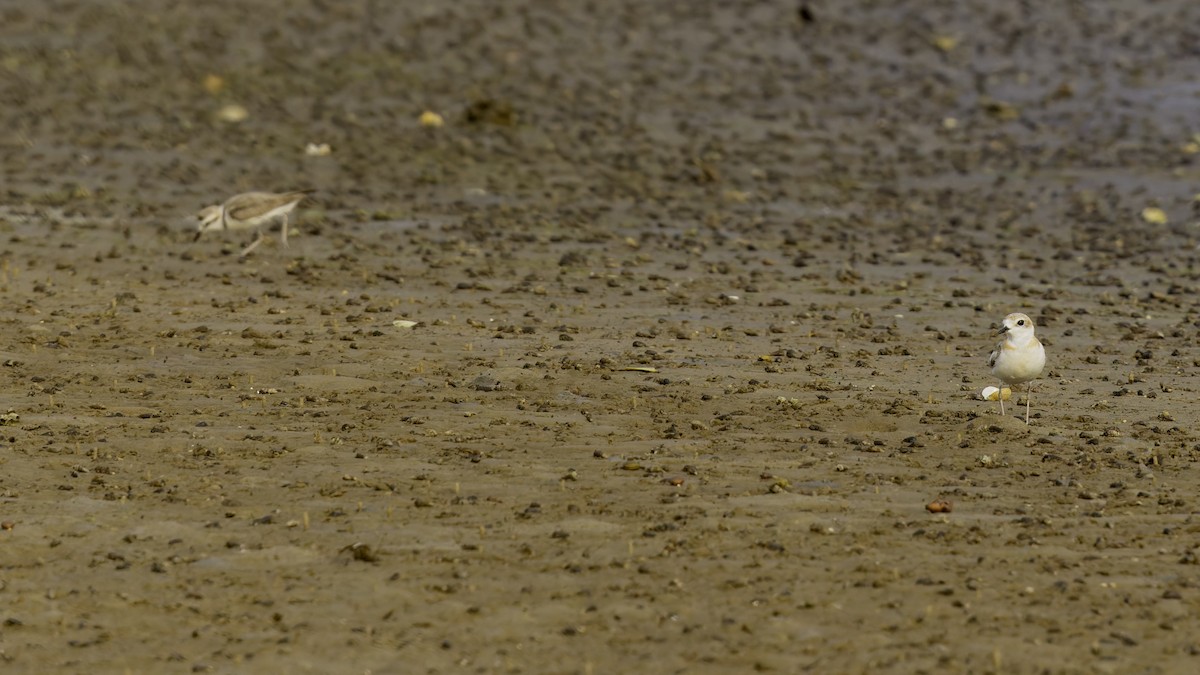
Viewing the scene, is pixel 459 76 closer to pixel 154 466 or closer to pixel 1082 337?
pixel 1082 337

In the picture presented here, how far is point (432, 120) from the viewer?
21.0 meters

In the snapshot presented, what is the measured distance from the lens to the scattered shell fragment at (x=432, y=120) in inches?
824

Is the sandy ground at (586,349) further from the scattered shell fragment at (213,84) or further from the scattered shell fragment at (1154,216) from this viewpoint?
the scattered shell fragment at (213,84)

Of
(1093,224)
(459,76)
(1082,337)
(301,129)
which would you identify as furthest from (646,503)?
(459,76)

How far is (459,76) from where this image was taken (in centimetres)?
2309

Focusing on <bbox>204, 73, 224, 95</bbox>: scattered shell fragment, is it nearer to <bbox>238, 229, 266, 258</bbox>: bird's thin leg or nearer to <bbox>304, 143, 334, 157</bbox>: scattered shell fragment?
<bbox>304, 143, 334, 157</bbox>: scattered shell fragment

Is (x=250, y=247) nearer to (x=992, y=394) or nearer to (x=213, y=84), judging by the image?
(x=992, y=394)

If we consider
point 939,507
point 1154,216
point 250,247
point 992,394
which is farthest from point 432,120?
point 939,507

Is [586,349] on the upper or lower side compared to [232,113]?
lower

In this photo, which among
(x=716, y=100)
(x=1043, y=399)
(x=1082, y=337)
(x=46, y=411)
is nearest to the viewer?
(x=46, y=411)

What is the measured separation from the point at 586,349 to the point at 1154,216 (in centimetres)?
844

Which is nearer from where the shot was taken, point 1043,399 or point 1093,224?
point 1043,399

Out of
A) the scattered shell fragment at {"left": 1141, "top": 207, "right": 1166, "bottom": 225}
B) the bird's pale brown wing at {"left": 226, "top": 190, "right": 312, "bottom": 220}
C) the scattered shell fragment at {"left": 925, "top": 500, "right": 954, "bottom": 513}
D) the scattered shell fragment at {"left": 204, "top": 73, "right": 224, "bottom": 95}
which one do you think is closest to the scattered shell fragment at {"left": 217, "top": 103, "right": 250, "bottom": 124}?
the scattered shell fragment at {"left": 204, "top": 73, "right": 224, "bottom": 95}

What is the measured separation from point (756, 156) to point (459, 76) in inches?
191
